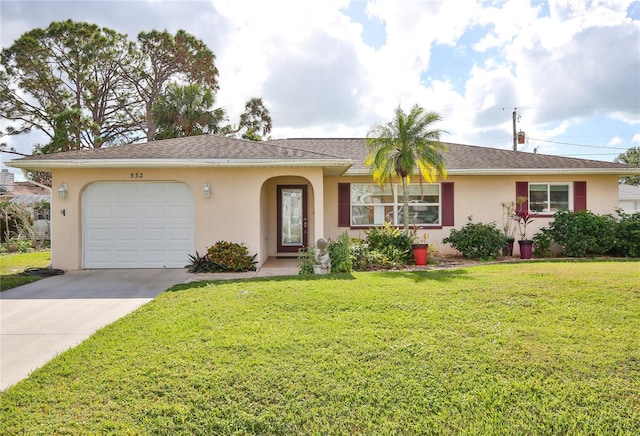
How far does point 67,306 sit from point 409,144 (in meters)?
8.98

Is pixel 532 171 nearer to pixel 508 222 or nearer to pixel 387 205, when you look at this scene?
pixel 508 222

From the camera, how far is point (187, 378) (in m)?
3.81

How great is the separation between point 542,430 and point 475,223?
35.3ft

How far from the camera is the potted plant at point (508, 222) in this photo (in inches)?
500

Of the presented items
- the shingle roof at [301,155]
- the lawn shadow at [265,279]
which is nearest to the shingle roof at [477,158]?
the shingle roof at [301,155]

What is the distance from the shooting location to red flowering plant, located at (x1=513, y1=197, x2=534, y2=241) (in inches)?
491

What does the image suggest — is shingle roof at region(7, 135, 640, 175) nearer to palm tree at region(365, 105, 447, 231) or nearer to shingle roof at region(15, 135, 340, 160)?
shingle roof at region(15, 135, 340, 160)

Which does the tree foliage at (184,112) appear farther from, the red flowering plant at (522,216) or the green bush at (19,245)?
the red flowering plant at (522,216)

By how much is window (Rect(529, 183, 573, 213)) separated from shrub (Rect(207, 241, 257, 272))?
948cm

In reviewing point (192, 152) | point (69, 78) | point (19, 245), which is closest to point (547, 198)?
point (192, 152)

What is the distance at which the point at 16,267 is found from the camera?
1127 centimetres

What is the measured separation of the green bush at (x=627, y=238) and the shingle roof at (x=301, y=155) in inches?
76.2

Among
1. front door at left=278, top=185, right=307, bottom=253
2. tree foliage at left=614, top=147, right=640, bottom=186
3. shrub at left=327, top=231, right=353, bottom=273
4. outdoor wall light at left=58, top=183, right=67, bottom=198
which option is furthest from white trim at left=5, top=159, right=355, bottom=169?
tree foliage at left=614, top=147, right=640, bottom=186

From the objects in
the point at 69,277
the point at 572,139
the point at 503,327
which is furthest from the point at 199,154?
the point at 572,139
